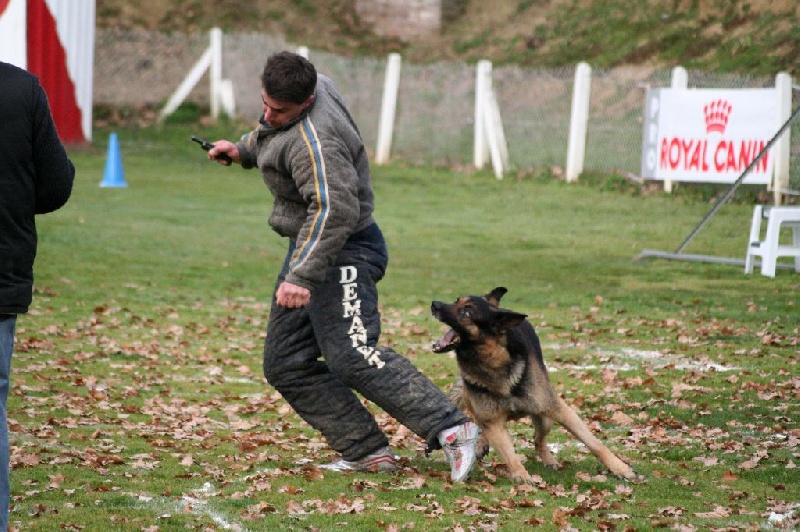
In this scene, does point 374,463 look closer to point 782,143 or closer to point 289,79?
point 289,79

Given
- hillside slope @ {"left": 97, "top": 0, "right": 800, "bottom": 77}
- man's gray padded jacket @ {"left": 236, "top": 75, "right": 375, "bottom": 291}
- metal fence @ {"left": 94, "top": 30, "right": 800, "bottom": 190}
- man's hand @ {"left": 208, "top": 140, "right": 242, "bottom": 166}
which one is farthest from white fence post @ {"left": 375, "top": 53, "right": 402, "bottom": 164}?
man's gray padded jacket @ {"left": 236, "top": 75, "right": 375, "bottom": 291}

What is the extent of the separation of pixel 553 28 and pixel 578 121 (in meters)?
11.7

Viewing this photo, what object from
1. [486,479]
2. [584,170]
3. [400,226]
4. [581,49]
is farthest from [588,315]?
[581,49]

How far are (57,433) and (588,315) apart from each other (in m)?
6.38

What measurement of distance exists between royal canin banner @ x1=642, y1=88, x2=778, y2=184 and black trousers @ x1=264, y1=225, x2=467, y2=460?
531 inches

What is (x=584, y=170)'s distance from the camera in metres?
24.7

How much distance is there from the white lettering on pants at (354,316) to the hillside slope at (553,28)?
1944cm

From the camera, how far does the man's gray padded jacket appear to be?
626 cm

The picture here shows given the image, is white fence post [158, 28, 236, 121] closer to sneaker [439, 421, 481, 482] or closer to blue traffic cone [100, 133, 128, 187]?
blue traffic cone [100, 133, 128, 187]

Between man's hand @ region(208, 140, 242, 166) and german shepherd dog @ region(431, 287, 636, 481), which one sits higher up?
man's hand @ region(208, 140, 242, 166)

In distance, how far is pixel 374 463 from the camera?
22.8ft

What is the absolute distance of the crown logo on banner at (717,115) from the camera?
799 inches

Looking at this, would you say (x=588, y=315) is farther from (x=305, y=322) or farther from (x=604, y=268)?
(x=305, y=322)

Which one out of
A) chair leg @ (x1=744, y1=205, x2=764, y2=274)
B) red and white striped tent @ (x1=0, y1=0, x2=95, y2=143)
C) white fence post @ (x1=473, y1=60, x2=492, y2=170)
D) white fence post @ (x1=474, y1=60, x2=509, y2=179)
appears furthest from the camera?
white fence post @ (x1=473, y1=60, x2=492, y2=170)
